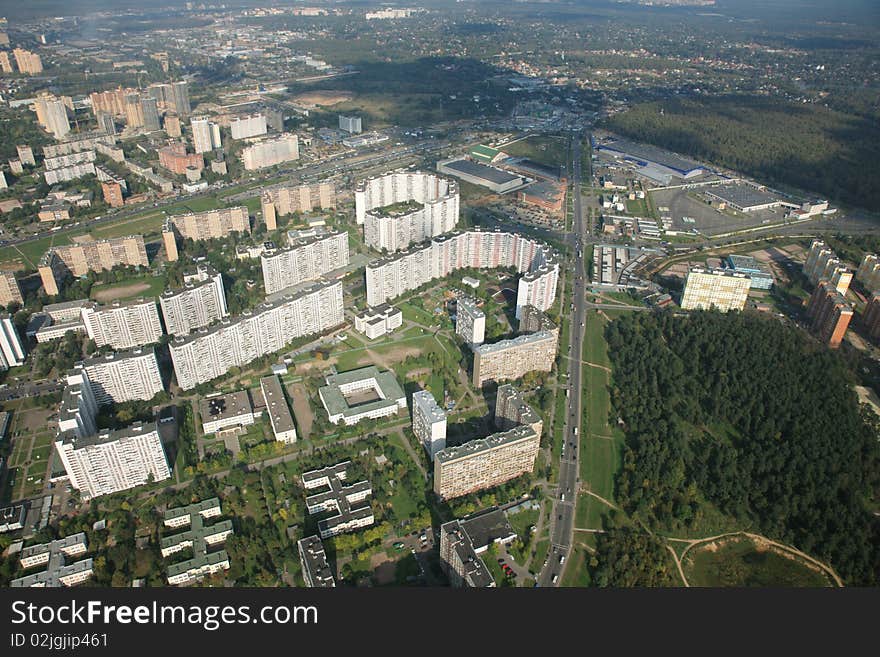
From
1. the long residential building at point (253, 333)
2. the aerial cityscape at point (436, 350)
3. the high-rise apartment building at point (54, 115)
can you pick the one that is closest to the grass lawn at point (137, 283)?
the aerial cityscape at point (436, 350)

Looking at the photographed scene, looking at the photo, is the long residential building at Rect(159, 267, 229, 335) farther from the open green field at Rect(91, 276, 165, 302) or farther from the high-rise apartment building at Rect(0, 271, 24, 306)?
the high-rise apartment building at Rect(0, 271, 24, 306)

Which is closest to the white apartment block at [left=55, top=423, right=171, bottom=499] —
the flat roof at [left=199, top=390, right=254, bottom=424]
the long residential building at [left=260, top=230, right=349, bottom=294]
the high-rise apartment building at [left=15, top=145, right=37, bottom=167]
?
the flat roof at [left=199, top=390, right=254, bottom=424]

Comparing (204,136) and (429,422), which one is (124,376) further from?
(204,136)

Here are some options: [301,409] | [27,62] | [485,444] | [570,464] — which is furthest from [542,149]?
[27,62]

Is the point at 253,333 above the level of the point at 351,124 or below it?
above

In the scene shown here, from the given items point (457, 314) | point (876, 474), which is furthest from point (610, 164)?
point (876, 474)

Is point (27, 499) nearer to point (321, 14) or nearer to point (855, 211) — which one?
point (855, 211)
